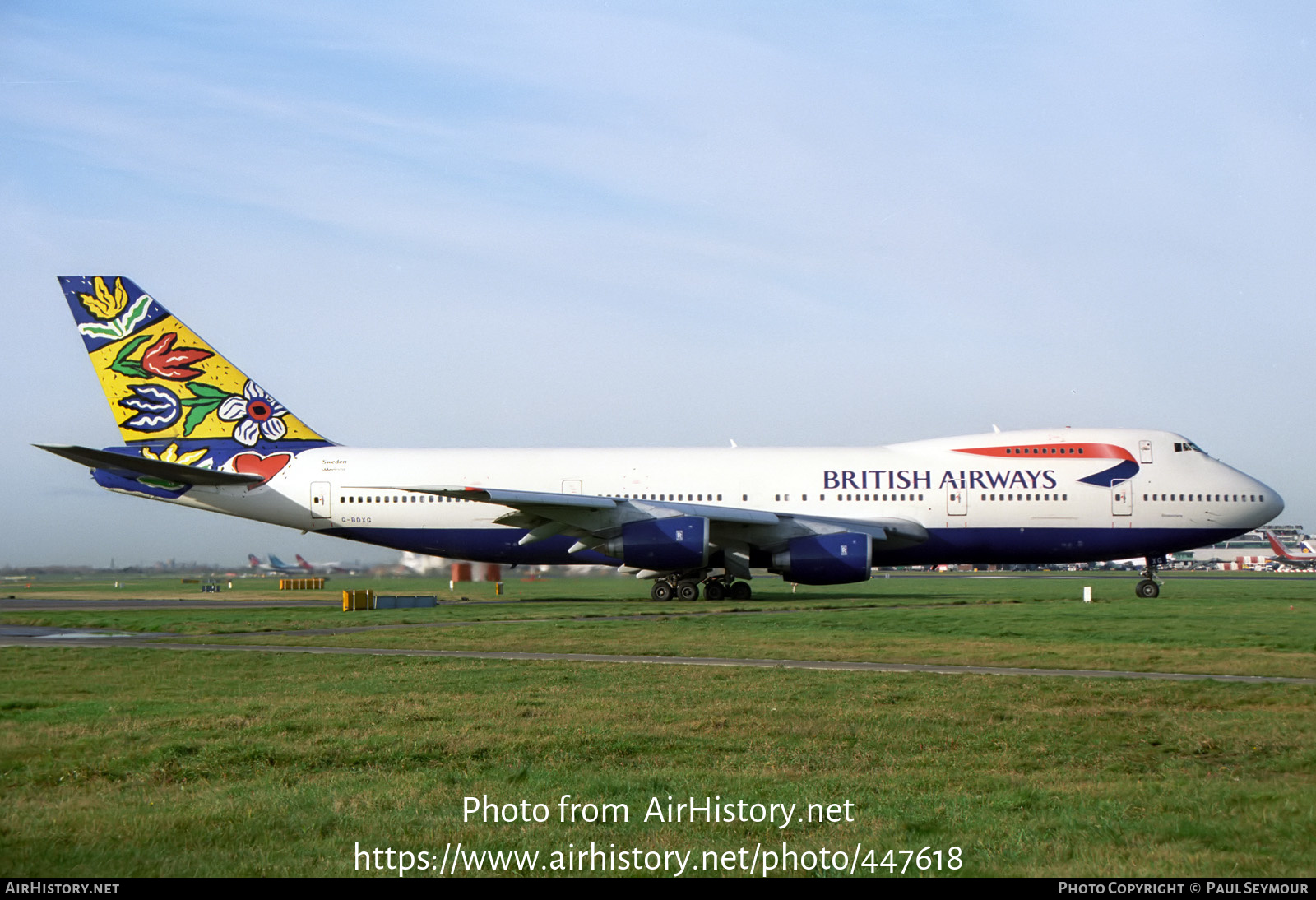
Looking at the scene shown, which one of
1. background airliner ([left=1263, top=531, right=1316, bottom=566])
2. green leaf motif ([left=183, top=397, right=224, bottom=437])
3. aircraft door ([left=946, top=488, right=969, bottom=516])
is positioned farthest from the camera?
background airliner ([left=1263, top=531, right=1316, bottom=566])

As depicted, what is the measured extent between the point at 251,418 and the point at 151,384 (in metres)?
3.47

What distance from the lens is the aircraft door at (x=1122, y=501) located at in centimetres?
3488

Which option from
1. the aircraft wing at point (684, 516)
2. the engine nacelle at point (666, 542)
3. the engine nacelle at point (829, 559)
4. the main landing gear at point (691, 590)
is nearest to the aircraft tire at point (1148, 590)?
the aircraft wing at point (684, 516)

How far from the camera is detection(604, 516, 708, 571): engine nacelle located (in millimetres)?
32562

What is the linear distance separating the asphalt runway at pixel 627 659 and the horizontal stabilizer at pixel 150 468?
9.04 metres

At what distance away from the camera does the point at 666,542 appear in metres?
32.6

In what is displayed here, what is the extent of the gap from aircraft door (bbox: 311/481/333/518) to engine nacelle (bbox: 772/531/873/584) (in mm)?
14543

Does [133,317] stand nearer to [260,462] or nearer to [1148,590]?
[260,462]

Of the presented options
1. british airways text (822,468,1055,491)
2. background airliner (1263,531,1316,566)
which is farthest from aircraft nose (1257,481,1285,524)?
background airliner (1263,531,1316,566)

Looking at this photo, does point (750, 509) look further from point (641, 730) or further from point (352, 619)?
point (641, 730)

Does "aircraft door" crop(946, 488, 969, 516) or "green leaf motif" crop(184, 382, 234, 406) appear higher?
"green leaf motif" crop(184, 382, 234, 406)

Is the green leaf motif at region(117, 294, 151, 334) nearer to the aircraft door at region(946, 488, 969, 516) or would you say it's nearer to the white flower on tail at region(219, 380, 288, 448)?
the white flower on tail at region(219, 380, 288, 448)

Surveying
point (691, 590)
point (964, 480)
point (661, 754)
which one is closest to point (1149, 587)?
point (964, 480)
